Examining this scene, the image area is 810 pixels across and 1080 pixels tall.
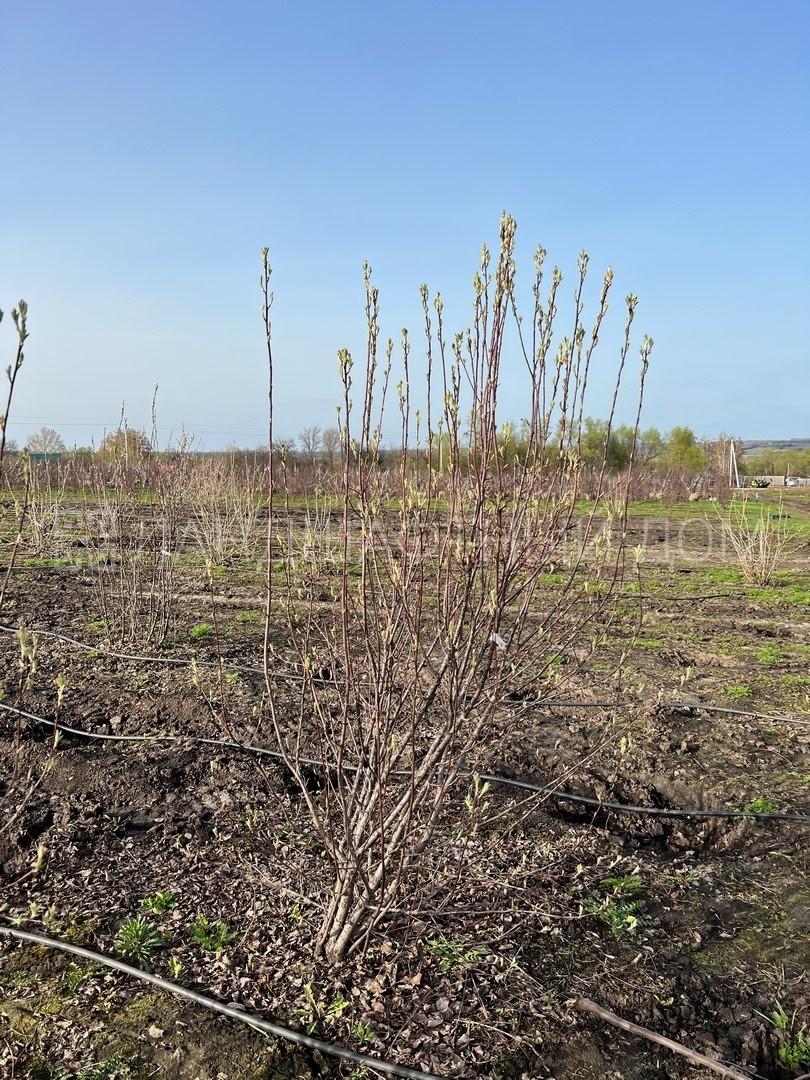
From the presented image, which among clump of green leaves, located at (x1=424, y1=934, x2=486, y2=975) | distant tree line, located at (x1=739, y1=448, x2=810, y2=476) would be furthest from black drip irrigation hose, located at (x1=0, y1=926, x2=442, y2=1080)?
distant tree line, located at (x1=739, y1=448, x2=810, y2=476)

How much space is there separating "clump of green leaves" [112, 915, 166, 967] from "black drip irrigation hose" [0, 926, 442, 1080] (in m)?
0.04

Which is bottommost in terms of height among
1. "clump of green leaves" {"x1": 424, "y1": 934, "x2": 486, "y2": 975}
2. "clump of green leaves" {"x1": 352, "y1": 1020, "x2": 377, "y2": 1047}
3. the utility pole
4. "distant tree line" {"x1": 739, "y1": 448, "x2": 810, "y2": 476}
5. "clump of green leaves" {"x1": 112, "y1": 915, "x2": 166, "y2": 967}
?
"clump of green leaves" {"x1": 352, "y1": 1020, "x2": 377, "y2": 1047}

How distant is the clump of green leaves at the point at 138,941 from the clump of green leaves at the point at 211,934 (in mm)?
104

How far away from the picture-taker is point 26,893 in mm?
2492

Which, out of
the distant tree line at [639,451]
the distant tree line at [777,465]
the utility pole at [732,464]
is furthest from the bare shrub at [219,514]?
the distant tree line at [777,465]

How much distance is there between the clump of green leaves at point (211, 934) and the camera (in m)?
2.21

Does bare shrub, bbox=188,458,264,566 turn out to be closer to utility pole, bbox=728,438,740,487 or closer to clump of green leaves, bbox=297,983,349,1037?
clump of green leaves, bbox=297,983,349,1037

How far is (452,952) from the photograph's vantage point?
2211 millimetres

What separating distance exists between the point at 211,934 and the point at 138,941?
0.70 ft

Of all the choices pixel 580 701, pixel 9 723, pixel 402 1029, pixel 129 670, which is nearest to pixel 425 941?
pixel 402 1029

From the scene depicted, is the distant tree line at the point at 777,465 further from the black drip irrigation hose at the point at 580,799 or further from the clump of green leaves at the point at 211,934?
the clump of green leaves at the point at 211,934

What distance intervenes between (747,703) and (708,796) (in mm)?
1341

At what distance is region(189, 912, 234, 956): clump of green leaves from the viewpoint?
2.21m

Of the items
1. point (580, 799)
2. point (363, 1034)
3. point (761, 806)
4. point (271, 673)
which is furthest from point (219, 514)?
point (363, 1034)
